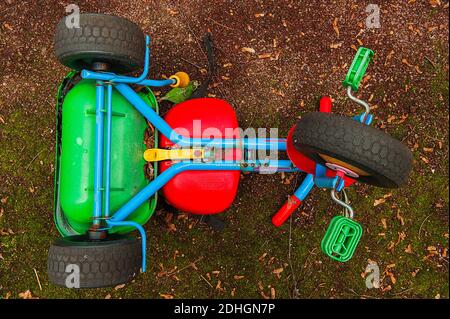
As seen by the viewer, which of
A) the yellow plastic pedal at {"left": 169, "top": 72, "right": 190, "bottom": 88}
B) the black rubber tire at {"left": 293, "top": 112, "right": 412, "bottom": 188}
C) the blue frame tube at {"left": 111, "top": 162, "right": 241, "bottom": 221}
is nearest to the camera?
the black rubber tire at {"left": 293, "top": 112, "right": 412, "bottom": 188}

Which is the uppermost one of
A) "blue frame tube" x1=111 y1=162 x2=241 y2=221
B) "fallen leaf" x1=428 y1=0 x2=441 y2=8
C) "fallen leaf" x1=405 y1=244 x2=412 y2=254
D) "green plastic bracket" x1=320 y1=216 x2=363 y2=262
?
"fallen leaf" x1=428 y1=0 x2=441 y2=8

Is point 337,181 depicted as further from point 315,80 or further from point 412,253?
point 412,253

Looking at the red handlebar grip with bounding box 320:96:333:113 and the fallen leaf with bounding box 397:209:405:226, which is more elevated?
the red handlebar grip with bounding box 320:96:333:113

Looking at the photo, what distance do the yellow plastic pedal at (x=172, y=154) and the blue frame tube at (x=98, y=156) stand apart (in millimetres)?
320

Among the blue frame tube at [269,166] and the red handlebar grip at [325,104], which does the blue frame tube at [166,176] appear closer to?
the blue frame tube at [269,166]

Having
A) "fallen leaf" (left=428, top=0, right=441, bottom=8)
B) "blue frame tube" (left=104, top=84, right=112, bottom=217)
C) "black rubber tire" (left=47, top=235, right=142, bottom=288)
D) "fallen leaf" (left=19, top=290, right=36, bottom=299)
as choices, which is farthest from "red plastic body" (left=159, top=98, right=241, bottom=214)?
"fallen leaf" (left=428, top=0, right=441, bottom=8)

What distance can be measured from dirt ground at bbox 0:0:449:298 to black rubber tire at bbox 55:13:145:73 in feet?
2.84

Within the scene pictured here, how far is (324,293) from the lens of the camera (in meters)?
3.46

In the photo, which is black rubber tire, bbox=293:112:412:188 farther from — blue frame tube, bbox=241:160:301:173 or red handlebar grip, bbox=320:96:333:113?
red handlebar grip, bbox=320:96:333:113

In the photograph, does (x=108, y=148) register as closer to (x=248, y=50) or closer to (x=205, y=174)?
(x=205, y=174)

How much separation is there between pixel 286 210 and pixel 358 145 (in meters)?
1.40

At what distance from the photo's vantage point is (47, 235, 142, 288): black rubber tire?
7.50 feet
